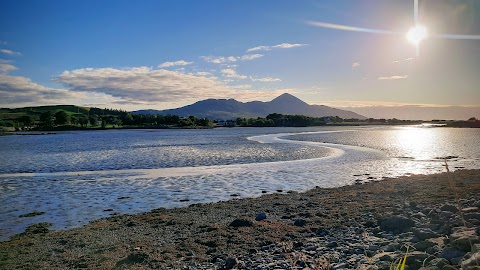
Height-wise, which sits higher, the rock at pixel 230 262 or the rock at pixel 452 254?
the rock at pixel 452 254

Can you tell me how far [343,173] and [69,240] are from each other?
24.4m

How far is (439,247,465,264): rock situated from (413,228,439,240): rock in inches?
84.0

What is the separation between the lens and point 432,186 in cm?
2322

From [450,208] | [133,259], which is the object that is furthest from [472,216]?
[133,259]

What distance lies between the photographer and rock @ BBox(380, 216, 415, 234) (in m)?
13.2

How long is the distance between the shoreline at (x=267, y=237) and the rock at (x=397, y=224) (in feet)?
0.11

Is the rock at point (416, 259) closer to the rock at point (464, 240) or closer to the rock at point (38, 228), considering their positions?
the rock at point (464, 240)

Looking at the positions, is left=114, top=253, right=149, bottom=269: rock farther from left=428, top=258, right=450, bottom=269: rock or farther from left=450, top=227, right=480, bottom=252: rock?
left=450, top=227, right=480, bottom=252: rock

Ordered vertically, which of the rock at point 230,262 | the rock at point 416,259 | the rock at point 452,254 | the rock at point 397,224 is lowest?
the rock at point 230,262

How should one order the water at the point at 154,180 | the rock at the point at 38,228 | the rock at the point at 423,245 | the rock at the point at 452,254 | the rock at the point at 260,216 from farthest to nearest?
1. the water at the point at 154,180
2. the rock at the point at 260,216
3. the rock at the point at 38,228
4. the rock at the point at 423,245
5. the rock at the point at 452,254

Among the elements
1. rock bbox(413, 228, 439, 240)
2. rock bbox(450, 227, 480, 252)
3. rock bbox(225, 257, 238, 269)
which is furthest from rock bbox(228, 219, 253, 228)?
rock bbox(450, 227, 480, 252)

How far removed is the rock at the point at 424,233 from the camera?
11.6 metres

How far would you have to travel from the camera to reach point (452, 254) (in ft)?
30.3

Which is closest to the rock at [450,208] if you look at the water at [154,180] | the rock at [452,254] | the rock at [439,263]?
the rock at [452,254]
